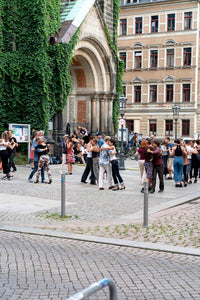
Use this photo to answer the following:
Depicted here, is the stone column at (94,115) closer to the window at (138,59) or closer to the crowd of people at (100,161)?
the crowd of people at (100,161)

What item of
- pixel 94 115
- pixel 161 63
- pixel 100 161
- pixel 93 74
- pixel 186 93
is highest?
pixel 161 63

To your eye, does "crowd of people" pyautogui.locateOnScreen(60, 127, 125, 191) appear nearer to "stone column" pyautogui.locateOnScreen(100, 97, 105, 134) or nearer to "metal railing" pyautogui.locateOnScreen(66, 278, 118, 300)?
"stone column" pyautogui.locateOnScreen(100, 97, 105, 134)

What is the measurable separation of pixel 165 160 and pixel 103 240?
39.2ft

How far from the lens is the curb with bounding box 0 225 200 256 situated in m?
7.49

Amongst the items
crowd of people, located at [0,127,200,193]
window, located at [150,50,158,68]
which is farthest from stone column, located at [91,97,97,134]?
window, located at [150,50,158,68]

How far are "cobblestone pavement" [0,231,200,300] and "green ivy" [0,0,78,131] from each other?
17839 mm

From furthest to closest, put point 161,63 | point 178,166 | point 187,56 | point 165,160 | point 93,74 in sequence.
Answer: point 161,63 → point 187,56 → point 93,74 → point 165,160 → point 178,166

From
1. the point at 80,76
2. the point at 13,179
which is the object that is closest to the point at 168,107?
the point at 80,76

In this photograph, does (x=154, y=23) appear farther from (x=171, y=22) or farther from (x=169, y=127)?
(x=169, y=127)

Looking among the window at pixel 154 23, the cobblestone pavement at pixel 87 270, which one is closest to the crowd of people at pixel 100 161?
the cobblestone pavement at pixel 87 270

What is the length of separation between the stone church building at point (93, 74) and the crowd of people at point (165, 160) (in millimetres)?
12280

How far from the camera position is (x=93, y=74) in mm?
31422

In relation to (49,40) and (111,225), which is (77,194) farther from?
(49,40)

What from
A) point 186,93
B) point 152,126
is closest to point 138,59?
point 186,93
